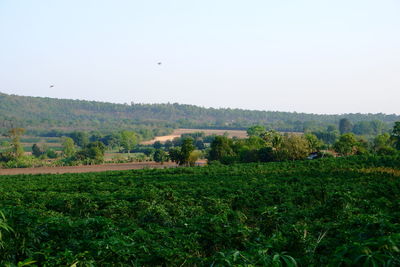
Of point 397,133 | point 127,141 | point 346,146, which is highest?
point 397,133

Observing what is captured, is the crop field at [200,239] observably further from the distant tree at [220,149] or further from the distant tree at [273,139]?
the distant tree at [220,149]

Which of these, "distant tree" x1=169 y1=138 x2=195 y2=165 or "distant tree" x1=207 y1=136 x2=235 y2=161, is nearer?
"distant tree" x1=169 y1=138 x2=195 y2=165

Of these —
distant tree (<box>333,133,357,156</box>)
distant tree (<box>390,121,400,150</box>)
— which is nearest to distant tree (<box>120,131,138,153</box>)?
distant tree (<box>333,133,357,156</box>)

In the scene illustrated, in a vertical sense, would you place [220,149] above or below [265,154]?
below

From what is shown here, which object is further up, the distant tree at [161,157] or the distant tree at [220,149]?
the distant tree at [220,149]

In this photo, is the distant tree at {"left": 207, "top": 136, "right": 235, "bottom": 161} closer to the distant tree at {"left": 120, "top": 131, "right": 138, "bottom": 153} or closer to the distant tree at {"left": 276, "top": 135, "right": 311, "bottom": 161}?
the distant tree at {"left": 276, "top": 135, "right": 311, "bottom": 161}

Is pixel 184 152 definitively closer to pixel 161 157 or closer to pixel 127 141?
pixel 161 157

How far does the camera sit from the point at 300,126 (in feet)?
654

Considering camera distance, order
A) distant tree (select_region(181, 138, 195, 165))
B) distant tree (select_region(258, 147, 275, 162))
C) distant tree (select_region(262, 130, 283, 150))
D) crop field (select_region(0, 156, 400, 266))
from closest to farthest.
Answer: crop field (select_region(0, 156, 400, 266)) → distant tree (select_region(258, 147, 275, 162)) → distant tree (select_region(262, 130, 283, 150)) → distant tree (select_region(181, 138, 195, 165))

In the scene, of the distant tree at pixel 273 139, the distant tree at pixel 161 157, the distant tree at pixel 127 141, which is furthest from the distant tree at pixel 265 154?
the distant tree at pixel 127 141

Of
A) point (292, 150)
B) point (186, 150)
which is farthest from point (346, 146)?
point (186, 150)

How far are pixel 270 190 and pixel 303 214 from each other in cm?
1097

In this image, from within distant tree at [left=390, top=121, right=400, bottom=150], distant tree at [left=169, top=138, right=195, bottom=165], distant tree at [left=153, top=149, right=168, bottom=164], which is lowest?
distant tree at [left=153, top=149, right=168, bottom=164]

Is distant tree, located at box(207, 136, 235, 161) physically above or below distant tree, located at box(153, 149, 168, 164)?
above
